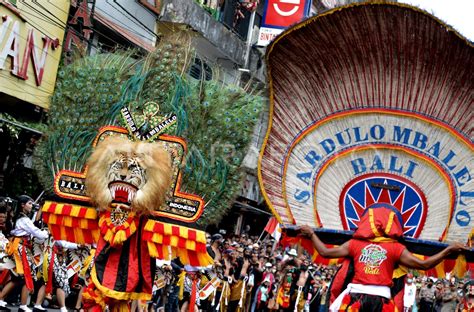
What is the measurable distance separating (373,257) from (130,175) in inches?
104

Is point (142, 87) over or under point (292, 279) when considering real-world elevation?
over

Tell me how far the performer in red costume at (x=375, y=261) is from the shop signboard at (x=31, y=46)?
30.4ft

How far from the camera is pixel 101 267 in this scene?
9.66m

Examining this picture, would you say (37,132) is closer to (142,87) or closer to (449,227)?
(142,87)

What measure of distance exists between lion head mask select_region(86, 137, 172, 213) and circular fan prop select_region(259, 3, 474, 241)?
1.10 m

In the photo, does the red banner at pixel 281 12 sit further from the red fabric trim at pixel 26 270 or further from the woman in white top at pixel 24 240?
the red fabric trim at pixel 26 270

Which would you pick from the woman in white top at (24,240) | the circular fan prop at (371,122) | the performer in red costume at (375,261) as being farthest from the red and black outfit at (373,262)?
the woman in white top at (24,240)

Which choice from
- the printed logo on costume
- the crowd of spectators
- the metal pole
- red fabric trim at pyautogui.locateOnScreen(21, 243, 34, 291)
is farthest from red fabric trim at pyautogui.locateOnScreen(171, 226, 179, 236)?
the metal pole

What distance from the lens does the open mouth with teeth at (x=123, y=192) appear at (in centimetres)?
961

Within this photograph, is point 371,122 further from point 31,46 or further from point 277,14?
point 277,14

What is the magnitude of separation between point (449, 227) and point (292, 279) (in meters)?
10.6

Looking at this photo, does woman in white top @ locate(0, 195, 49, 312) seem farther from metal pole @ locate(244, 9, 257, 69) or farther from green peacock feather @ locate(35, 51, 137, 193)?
metal pole @ locate(244, 9, 257, 69)

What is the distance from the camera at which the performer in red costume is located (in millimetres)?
8867

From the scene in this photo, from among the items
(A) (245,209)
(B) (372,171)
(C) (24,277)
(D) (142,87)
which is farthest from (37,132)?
(A) (245,209)
